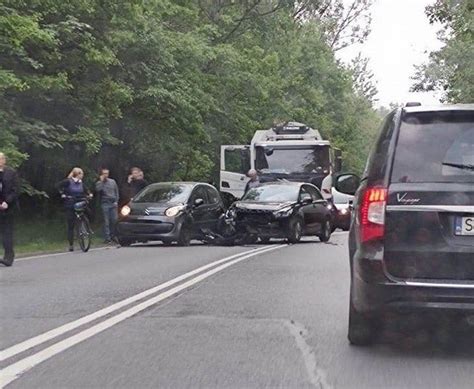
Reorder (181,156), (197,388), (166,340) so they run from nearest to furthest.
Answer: (197,388), (166,340), (181,156)

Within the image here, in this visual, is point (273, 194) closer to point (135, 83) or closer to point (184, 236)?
point (184, 236)

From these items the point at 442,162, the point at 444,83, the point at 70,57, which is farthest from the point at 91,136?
the point at 444,83

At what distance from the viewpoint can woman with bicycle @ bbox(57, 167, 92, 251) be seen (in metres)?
18.2

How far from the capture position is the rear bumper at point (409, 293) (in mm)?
6188

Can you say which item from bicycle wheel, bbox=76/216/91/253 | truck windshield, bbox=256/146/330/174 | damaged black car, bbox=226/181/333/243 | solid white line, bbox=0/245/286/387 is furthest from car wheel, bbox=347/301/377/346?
truck windshield, bbox=256/146/330/174

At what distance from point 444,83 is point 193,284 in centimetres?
2566

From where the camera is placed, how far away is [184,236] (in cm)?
1889

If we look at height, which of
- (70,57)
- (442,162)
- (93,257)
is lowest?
(93,257)

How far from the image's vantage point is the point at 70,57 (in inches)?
817

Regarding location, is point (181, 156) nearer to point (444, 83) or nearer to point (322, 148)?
point (322, 148)

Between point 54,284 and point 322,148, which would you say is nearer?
point 54,284

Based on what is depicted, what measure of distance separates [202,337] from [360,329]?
1.35 meters

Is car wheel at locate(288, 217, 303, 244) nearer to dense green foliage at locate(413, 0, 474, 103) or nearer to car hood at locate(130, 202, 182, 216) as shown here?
car hood at locate(130, 202, 182, 216)

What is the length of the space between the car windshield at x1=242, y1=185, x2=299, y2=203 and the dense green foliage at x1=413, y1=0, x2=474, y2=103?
6.36 meters
